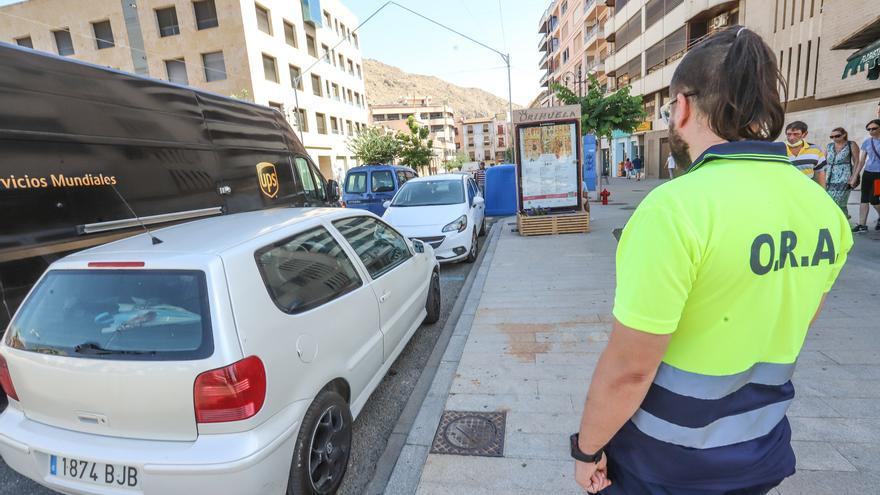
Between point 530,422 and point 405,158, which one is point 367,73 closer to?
point 405,158

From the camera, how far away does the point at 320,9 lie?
1283 inches

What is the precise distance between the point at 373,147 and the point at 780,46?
25.3 m

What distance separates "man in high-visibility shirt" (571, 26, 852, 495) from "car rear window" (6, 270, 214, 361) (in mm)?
1719

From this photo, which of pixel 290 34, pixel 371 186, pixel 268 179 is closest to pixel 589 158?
pixel 371 186

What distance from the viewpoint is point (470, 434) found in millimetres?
2807

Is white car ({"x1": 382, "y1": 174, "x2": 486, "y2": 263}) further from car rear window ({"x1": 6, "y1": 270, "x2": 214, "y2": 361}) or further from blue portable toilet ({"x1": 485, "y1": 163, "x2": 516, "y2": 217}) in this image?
car rear window ({"x1": 6, "y1": 270, "x2": 214, "y2": 361})

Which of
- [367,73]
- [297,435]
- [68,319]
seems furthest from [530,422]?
[367,73]

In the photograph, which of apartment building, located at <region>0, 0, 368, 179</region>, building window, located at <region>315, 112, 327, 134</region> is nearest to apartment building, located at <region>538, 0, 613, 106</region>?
building window, located at <region>315, 112, 327, 134</region>

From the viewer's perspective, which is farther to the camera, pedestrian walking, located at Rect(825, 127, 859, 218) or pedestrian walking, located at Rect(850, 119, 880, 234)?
pedestrian walking, located at Rect(825, 127, 859, 218)

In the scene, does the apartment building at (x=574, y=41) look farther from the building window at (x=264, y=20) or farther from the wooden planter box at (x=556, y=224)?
the wooden planter box at (x=556, y=224)

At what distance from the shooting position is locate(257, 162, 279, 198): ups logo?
21.8 ft

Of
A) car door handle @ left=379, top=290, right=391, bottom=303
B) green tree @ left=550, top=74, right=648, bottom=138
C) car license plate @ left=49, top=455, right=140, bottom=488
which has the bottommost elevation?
car license plate @ left=49, top=455, right=140, bottom=488

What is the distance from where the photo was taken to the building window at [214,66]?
24.6 meters

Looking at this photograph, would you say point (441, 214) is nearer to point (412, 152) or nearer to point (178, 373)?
point (178, 373)
